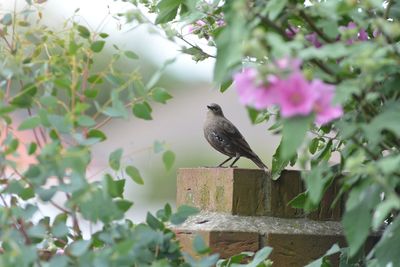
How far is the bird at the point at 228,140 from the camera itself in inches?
129

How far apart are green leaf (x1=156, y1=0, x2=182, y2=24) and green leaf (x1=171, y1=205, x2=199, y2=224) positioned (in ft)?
1.94

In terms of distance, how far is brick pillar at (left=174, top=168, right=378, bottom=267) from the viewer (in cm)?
197

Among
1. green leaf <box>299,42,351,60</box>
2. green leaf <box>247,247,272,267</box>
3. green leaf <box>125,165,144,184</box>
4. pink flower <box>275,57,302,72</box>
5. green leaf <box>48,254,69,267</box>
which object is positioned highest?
green leaf <box>299,42,351,60</box>

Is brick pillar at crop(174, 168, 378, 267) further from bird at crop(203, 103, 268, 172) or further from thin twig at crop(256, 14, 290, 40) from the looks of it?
bird at crop(203, 103, 268, 172)

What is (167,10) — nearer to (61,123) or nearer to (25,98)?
(25,98)

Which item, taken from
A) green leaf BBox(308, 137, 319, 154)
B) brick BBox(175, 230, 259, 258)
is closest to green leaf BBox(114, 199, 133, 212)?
brick BBox(175, 230, 259, 258)

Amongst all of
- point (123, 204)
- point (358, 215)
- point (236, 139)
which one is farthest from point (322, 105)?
point (236, 139)

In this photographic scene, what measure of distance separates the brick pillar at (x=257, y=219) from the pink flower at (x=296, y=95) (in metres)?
0.93

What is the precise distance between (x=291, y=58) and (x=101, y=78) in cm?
58

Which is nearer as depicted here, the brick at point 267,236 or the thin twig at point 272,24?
the thin twig at point 272,24

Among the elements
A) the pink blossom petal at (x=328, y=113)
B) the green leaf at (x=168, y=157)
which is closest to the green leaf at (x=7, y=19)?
the green leaf at (x=168, y=157)

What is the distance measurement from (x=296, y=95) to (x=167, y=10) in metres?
0.87

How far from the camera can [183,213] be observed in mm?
1442

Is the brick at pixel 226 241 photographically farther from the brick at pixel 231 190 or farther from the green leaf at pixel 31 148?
the green leaf at pixel 31 148
